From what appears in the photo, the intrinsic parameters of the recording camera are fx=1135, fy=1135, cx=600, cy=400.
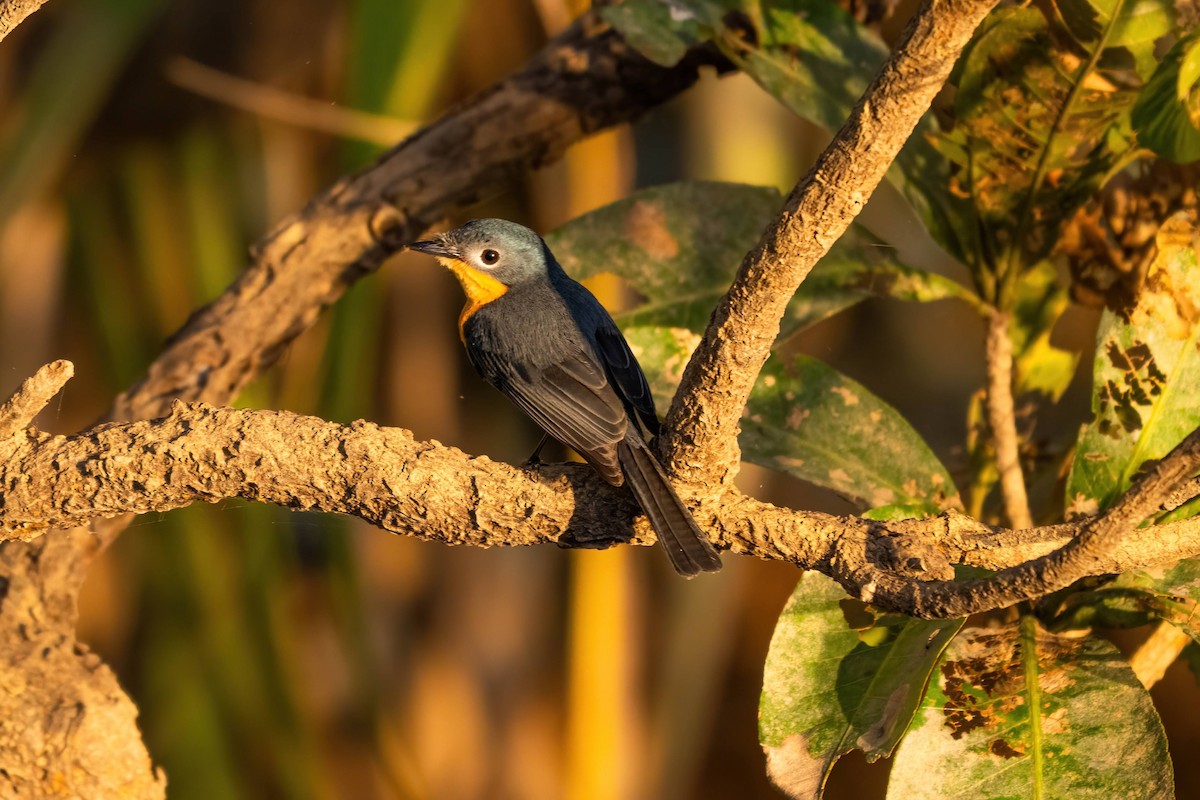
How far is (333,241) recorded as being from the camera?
1.89 m

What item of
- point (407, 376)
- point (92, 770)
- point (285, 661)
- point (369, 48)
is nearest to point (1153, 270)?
point (92, 770)

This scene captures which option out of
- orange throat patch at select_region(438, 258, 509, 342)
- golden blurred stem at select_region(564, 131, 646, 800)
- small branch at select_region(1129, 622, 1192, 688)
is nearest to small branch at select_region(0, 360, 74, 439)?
orange throat patch at select_region(438, 258, 509, 342)

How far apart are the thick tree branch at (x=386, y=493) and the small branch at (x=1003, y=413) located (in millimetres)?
329

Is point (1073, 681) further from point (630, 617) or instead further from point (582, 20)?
point (630, 617)

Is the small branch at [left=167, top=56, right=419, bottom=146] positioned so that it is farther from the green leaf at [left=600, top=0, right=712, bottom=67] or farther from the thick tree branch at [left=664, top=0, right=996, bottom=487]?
the thick tree branch at [left=664, top=0, right=996, bottom=487]

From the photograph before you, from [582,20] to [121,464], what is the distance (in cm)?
114

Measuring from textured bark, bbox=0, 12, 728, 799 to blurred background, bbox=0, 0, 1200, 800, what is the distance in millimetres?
968

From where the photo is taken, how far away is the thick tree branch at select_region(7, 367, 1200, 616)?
1207 mm

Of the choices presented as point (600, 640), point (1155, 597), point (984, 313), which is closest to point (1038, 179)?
point (984, 313)

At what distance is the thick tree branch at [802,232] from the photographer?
934 mm

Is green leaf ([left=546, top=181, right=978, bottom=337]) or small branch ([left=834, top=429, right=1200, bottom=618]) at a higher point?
green leaf ([left=546, top=181, right=978, bottom=337])

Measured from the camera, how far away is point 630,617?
3211 mm

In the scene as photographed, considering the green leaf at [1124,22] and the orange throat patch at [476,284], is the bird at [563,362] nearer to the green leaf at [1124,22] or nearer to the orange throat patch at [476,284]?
the orange throat patch at [476,284]

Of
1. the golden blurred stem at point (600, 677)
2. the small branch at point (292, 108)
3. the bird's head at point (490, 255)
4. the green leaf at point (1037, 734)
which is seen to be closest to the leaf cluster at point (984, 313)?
the green leaf at point (1037, 734)
